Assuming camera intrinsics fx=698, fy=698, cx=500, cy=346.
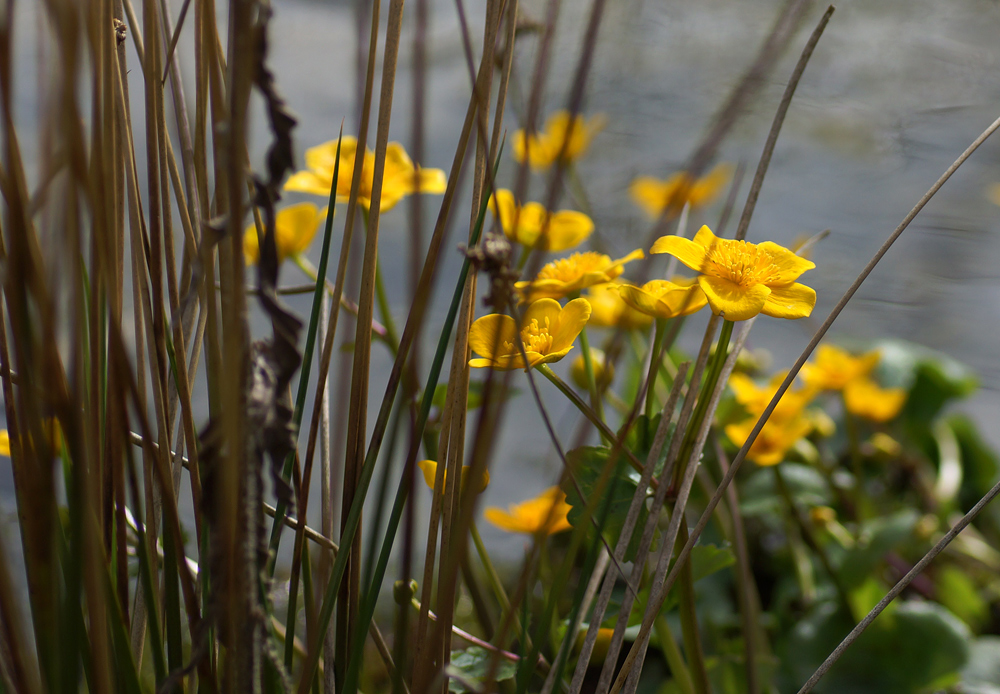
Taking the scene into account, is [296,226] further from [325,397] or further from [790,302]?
[790,302]

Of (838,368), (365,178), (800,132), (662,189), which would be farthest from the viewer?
(800,132)

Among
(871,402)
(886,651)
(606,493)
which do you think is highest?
(606,493)

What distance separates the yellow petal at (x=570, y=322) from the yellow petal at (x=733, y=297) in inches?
1.8

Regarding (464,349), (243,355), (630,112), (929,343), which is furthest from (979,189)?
(243,355)

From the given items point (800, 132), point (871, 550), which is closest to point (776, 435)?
point (871, 550)

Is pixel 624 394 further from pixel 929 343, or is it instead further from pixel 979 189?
pixel 979 189

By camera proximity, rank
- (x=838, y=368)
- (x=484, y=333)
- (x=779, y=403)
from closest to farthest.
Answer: (x=484, y=333), (x=779, y=403), (x=838, y=368)

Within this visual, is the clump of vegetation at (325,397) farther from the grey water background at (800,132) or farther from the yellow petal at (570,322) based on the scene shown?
the grey water background at (800,132)

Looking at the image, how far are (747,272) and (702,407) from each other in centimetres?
6

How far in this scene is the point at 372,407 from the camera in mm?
677

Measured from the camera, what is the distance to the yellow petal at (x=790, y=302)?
28 centimetres

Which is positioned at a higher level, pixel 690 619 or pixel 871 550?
pixel 690 619

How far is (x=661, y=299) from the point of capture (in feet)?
0.95

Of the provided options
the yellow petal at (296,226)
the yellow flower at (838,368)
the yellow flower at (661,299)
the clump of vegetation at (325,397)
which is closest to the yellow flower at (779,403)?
the clump of vegetation at (325,397)
